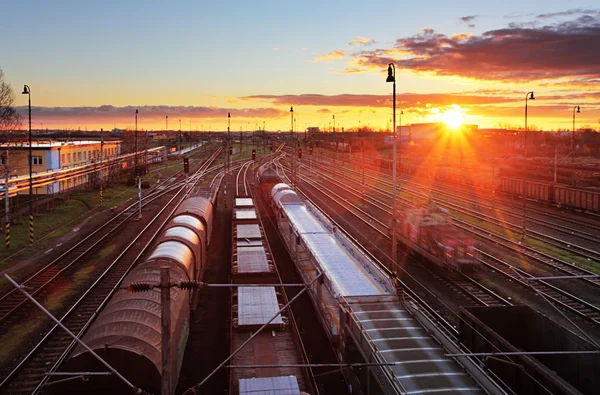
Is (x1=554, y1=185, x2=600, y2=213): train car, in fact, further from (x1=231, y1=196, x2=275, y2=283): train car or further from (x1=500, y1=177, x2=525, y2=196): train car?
(x1=231, y1=196, x2=275, y2=283): train car

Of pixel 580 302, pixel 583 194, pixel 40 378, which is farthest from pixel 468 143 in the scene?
pixel 40 378

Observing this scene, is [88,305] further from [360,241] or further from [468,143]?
[468,143]

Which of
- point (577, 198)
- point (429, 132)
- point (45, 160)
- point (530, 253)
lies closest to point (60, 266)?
point (530, 253)

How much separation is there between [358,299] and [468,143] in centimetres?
14036

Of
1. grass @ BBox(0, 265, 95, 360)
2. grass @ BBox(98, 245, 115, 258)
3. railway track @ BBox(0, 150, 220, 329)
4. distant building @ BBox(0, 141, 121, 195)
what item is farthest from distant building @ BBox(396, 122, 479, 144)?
grass @ BBox(0, 265, 95, 360)

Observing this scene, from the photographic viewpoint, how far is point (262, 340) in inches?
601

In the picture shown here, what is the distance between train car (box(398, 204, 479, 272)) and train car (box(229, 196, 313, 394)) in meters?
8.85

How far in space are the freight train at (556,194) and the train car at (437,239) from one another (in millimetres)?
13345

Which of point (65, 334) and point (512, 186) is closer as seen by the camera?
point (65, 334)

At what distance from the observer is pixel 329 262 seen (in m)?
20.1

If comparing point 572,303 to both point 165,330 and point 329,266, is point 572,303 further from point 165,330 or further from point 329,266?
point 165,330

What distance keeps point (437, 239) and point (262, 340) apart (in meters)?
13.9

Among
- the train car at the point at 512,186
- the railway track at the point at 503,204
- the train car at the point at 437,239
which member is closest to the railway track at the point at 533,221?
the railway track at the point at 503,204

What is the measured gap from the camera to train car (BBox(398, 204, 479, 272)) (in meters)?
25.2
